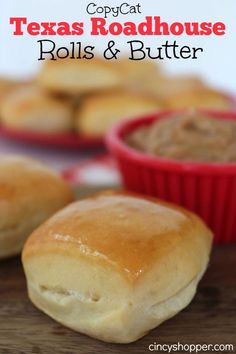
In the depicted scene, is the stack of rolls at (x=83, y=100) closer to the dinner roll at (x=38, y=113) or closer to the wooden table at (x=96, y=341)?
the dinner roll at (x=38, y=113)

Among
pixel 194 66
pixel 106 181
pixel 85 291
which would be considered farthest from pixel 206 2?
pixel 194 66

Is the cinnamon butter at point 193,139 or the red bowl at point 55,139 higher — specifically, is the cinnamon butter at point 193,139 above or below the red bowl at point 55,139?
above

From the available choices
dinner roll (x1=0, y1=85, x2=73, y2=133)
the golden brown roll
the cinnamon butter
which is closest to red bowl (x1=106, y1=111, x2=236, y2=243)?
the cinnamon butter

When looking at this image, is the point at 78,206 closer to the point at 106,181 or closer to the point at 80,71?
the point at 106,181

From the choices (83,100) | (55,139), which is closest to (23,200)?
(55,139)

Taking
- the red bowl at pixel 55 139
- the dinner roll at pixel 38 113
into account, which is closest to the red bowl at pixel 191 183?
the red bowl at pixel 55 139

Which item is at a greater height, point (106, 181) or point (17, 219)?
point (17, 219)
